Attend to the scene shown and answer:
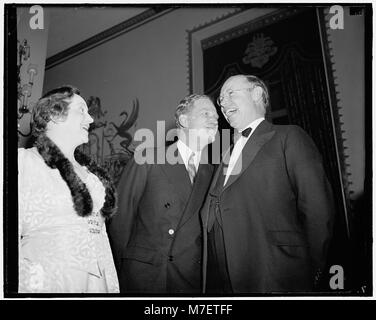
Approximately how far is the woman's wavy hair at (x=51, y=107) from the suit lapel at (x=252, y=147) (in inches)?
29.0

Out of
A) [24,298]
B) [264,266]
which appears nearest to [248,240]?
[264,266]

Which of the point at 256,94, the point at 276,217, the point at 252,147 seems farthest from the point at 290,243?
the point at 256,94

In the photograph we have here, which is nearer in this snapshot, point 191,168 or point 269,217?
point 269,217

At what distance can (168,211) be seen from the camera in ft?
8.70

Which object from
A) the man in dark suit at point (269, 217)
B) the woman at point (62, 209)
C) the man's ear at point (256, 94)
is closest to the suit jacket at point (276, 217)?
the man in dark suit at point (269, 217)

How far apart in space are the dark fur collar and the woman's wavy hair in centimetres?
5

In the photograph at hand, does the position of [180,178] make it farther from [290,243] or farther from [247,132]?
[290,243]

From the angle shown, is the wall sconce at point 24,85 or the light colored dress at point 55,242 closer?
the light colored dress at point 55,242

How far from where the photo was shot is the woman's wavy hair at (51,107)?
2.70 meters

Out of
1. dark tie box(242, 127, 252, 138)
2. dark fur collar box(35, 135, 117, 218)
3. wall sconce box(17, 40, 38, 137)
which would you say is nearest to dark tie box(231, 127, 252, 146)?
dark tie box(242, 127, 252, 138)

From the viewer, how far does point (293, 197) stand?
260 centimetres

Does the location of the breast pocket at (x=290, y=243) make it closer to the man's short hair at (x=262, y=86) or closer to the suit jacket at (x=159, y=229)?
the suit jacket at (x=159, y=229)

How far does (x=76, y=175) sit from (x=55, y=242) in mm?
284

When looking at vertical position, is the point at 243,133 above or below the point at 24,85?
below
